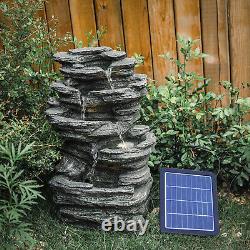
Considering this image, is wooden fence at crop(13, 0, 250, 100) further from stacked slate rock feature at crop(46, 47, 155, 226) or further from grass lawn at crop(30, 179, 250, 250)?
grass lawn at crop(30, 179, 250, 250)

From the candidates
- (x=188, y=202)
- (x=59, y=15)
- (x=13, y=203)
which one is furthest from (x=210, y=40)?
(x=13, y=203)

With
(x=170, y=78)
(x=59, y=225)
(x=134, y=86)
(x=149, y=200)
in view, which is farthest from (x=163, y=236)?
(x=170, y=78)

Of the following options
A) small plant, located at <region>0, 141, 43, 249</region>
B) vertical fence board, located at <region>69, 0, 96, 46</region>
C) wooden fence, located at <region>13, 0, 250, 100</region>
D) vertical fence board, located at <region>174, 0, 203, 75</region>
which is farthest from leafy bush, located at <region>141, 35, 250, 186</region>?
small plant, located at <region>0, 141, 43, 249</region>

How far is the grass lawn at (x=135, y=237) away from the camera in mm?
4195

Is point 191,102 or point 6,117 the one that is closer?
point 6,117

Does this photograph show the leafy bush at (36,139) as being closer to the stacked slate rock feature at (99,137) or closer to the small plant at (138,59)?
the stacked slate rock feature at (99,137)

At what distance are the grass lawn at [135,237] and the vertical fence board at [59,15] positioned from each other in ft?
6.38

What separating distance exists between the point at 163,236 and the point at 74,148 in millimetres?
1076

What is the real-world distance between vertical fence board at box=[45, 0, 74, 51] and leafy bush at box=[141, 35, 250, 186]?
110 centimetres

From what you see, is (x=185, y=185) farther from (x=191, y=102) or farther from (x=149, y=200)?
(x=191, y=102)

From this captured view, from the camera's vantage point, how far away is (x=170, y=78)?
5238mm

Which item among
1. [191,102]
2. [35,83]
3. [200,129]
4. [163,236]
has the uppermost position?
[35,83]

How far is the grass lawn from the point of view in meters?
4.20

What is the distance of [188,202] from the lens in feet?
14.7
